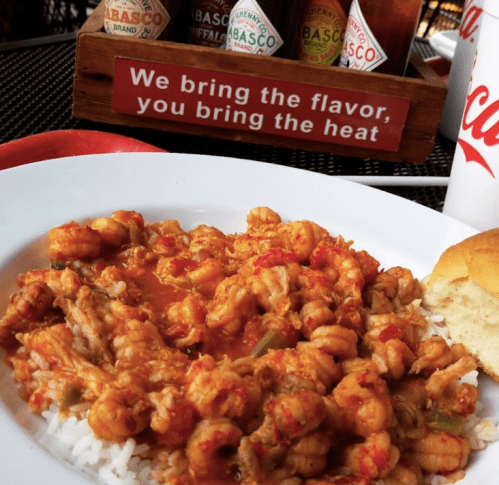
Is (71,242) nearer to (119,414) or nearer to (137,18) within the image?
(119,414)

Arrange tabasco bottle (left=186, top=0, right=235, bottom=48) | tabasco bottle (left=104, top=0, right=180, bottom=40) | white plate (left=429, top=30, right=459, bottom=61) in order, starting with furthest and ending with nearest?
white plate (left=429, top=30, right=459, bottom=61) < tabasco bottle (left=186, top=0, right=235, bottom=48) < tabasco bottle (left=104, top=0, right=180, bottom=40)

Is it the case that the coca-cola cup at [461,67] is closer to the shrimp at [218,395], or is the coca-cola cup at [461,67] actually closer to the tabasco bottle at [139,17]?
the tabasco bottle at [139,17]

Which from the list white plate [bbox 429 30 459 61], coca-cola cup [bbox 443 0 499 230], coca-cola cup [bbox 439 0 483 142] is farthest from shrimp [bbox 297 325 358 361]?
white plate [bbox 429 30 459 61]

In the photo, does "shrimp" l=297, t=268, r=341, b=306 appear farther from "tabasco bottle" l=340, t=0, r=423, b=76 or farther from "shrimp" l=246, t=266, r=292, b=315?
"tabasco bottle" l=340, t=0, r=423, b=76

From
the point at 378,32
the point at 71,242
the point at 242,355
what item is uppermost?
the point at 378,32

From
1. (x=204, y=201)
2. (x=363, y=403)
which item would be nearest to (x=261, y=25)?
(x=204, y=201)

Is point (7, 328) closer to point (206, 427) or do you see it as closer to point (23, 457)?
point (23, 457)

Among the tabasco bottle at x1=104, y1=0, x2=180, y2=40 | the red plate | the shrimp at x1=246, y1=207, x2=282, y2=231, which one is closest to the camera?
the shrimp at x1=246, y1=207, x2=282, y2=231
